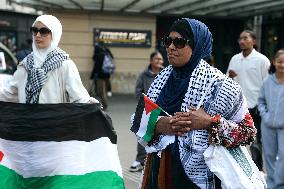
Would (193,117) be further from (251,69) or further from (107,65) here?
(107,65)

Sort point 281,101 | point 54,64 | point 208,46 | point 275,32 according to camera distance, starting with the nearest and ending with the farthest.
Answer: point 208,46, point 54,64, point 281,101, point 275,32

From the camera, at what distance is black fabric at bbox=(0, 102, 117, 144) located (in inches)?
164

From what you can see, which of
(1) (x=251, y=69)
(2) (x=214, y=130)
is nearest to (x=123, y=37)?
(1) (x=251, y=69)

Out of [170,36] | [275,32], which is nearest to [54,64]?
[170,36]

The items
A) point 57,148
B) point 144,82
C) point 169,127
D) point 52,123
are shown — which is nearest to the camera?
point 169,127

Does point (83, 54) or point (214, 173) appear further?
point (83, 54)

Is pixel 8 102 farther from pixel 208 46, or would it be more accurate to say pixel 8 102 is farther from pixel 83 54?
pixel 83 54

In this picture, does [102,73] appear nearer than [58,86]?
No

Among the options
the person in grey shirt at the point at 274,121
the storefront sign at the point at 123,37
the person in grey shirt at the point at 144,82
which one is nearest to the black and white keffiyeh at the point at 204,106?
the person in grey shirt at the point at 274,121

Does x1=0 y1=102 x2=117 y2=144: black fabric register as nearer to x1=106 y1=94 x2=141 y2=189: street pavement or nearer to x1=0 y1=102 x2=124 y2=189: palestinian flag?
x1=0 y1=102 x2=124 y2=189: palestinian flag

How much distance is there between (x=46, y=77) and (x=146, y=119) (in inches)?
63.8

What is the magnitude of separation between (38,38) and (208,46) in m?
2.03

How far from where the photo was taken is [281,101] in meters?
5.91

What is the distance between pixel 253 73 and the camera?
753 cm
